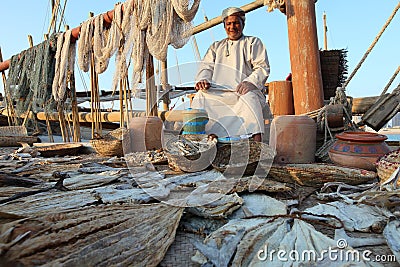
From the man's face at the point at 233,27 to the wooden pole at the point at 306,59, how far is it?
0.55 metres

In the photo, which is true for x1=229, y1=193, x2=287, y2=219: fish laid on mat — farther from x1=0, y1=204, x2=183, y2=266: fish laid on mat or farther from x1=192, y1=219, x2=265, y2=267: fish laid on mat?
x1=0, y1=204, x2=183, y2=266: fish laid on mat

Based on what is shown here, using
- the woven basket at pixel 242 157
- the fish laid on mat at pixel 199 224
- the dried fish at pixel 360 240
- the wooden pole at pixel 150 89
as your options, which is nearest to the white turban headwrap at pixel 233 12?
the wooden pole at pixel 150 89

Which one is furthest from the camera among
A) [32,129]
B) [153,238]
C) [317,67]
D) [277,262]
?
[32,129]

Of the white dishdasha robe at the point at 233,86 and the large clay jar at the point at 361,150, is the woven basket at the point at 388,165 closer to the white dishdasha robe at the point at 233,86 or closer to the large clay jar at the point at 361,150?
the large clay jar at the point at 361,150

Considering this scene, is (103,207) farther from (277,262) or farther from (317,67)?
(317,67)

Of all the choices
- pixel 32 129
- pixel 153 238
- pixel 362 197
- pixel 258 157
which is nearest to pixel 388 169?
pixel 362 197

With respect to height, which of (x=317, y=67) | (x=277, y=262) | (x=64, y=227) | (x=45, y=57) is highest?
(x=45, y=57)

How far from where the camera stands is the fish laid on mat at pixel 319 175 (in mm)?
1682

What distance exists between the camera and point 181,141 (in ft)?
7.20

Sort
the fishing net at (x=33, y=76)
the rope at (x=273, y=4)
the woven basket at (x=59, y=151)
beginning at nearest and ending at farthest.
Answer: the rope at (x=273, y=4), the woven basket at (x=59, y=151), the fishing net at (x=33, y=76)

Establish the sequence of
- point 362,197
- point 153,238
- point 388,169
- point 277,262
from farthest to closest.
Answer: point 388,169, point 362,197, point 153,238, point 277,262

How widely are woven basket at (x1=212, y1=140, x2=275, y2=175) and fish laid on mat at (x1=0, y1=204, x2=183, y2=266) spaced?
84 centimetres

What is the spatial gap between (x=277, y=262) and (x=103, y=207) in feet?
2.34

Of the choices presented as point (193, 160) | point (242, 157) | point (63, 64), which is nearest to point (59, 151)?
point (63, 64)
